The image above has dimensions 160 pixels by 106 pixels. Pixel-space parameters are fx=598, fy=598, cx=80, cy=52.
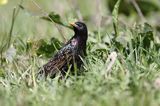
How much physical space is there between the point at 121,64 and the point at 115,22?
2.56 ft

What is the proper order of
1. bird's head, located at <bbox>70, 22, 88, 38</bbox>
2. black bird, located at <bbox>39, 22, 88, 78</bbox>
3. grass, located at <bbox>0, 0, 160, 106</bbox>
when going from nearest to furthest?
grass, located at <bbox>0, 0, 160, 106</bbox> < black bird, located at <bbox>39, 22, 88, 78</bbox> < bird's head, located at <bbox>70, 22, 88, 38</bbox>

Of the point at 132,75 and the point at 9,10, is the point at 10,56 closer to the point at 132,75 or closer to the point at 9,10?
the point at 132,75

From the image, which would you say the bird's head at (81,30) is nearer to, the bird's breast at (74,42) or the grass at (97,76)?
the bird's breast at (74,42)

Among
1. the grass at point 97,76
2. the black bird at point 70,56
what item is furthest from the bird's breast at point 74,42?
the grass at point 97,76

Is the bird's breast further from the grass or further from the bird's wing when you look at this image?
the grass

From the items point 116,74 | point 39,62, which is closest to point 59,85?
point 116,74

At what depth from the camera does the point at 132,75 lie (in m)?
3.96

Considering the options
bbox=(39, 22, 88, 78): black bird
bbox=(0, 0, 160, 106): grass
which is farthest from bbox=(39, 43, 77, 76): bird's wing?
bbox=(0, 0, 160, 106): grass

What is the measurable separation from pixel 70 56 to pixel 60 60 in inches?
3.3

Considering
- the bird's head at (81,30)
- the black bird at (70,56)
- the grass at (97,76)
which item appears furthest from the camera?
the bird's head at (81,30)

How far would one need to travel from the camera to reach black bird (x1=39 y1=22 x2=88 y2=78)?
15.0 feet

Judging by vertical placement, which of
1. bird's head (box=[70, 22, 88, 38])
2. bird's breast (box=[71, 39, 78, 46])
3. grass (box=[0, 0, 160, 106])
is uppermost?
bird's head (box=[70, 22, 88, 38])

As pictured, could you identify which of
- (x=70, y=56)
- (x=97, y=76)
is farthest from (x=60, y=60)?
(x=97, y=76)

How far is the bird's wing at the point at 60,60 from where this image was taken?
4590 mm
